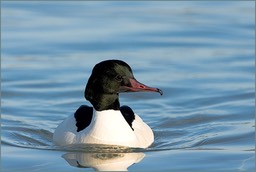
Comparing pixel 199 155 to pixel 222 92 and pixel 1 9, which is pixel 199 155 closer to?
pixel 222 92

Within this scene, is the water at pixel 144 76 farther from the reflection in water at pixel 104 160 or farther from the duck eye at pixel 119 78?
the duck eye at pixel 119 78

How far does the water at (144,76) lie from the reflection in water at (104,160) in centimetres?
1

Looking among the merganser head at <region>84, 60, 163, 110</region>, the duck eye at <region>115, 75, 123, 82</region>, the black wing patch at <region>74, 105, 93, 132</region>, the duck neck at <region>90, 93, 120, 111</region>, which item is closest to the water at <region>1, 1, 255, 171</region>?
→ the black wing patch at <region>74, 105, 93, 132</region>

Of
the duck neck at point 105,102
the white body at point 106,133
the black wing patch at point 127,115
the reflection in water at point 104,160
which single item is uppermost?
the duck neck at point 105,102

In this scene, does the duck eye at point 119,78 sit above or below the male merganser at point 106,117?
above

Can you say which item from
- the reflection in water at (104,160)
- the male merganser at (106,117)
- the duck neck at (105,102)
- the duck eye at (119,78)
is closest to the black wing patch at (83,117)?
the male merganser at (106,117)

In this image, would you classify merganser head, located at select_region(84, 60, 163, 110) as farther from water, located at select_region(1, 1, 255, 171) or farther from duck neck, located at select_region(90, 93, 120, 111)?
water, located at select_region(1, 1, 255, 171)

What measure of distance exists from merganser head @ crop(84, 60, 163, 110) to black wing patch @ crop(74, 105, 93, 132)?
0.35 meters

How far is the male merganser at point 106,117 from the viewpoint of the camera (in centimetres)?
1130

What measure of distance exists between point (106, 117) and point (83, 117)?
0.44 m

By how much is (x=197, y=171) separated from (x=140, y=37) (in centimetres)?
882

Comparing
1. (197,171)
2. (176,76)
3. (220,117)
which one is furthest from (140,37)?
(197,171)

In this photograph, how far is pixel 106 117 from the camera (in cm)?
1155

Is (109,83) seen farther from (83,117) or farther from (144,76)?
(144,76)
